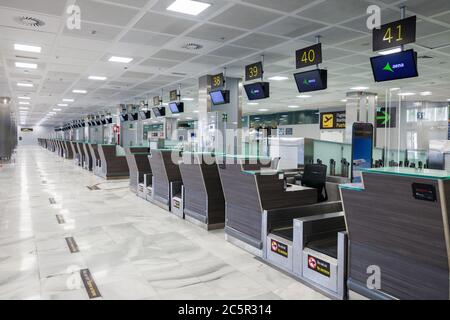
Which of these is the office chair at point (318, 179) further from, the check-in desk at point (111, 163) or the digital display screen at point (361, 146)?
the check-in desk at point (111, 163)

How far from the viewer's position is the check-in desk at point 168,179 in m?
6.08

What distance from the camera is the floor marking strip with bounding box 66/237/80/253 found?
4.02 meters

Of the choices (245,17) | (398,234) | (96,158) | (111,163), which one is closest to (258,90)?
(245,17)

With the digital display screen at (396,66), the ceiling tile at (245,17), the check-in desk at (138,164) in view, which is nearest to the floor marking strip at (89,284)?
the ceiling tile at (245,17)

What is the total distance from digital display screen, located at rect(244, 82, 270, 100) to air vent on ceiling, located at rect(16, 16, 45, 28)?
4.36 meters

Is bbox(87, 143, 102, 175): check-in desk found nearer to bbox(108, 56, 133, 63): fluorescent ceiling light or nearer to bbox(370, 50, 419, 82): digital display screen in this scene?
bbox(108, 56, 133, 63): fluorescent ceiling light

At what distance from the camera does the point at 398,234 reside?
2.31m

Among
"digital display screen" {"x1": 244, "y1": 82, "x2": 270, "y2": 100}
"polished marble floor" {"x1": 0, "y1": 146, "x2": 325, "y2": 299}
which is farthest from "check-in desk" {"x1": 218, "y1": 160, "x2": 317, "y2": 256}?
"digital display screen" {"x1": 244, "y1": 82, "x2": 270, "y2": 100}

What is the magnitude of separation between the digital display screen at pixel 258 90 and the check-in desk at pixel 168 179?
111 inches

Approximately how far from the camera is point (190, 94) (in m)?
13.8

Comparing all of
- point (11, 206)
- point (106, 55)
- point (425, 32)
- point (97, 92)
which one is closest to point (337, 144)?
point (425, 32)

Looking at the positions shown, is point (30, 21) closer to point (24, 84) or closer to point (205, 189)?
point (205, 189)

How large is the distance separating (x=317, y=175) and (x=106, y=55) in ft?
17.4

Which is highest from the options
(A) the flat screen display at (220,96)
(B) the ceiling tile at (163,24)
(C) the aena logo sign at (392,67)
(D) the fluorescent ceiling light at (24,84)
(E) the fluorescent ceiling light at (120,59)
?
(D) the fluorescent ceiling light at (24,84)
